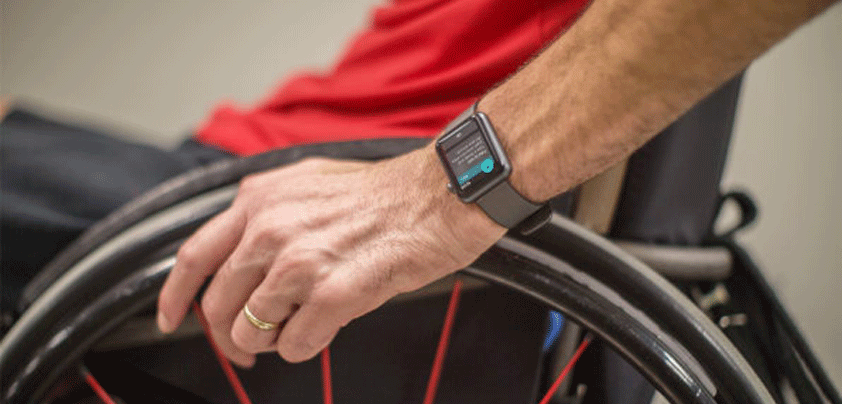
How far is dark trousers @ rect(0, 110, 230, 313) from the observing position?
2.15 feet

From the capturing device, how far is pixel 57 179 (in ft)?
2.31

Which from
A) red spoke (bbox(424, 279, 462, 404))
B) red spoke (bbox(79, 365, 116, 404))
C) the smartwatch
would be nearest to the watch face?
the smartwatch

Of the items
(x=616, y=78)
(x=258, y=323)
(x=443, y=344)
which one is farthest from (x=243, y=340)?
(x=616, y=78)

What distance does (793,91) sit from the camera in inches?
38.9

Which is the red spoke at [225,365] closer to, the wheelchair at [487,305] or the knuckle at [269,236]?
the wheelchair at [487,305]

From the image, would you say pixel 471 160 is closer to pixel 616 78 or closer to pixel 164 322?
pixel 616 78

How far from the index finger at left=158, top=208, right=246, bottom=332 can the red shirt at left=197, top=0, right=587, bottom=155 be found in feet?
0.70

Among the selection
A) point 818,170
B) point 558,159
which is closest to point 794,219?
point 818,170

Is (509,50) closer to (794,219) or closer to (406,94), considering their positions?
(406,94)

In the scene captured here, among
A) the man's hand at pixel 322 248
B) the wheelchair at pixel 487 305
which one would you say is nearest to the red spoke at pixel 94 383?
the wheelchair at pixel 487 305

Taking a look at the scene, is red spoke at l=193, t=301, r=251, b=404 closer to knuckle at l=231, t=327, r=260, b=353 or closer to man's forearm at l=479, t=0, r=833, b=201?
knuckle at l=231, t=327, r=260, b=353

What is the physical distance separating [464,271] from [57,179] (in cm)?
47

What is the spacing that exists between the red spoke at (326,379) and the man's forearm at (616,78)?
0.20m

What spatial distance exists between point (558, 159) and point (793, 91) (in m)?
0.76
